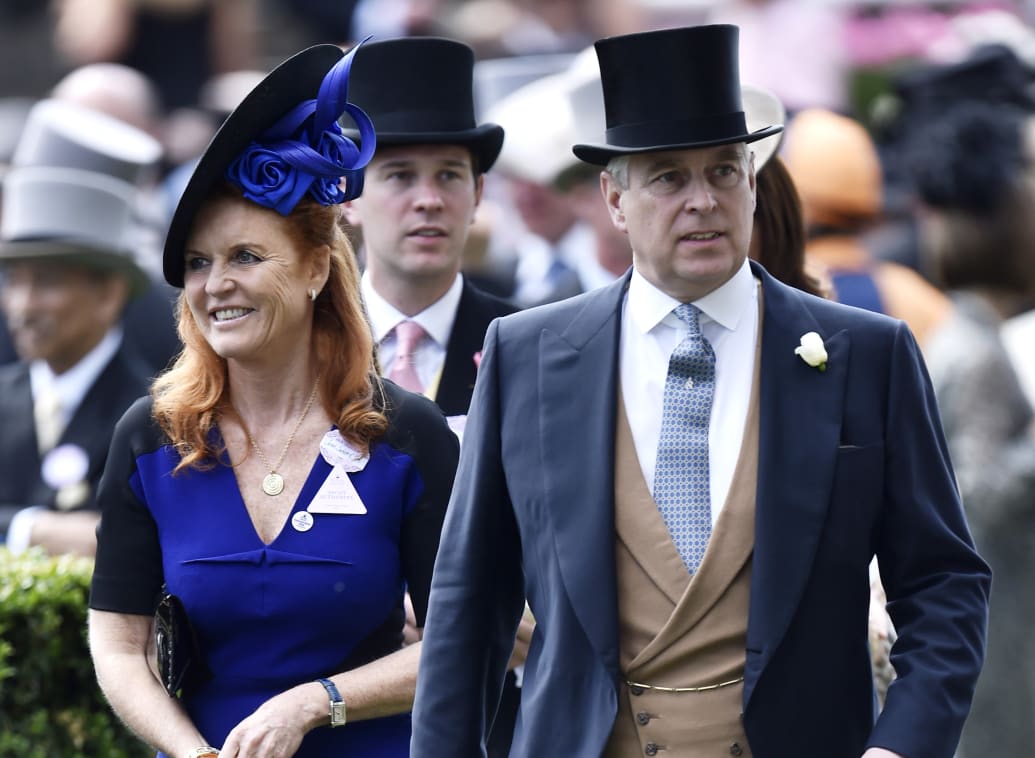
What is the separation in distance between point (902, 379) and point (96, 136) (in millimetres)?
5508

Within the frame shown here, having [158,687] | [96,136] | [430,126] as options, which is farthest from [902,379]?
[96,136]

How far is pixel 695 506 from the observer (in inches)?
163

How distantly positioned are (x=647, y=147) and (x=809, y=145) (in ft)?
13.8

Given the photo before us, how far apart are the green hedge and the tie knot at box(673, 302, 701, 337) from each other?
8.43ft

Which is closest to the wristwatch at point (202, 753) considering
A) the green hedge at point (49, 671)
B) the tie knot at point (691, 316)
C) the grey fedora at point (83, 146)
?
the tie knot at point (691, 316)

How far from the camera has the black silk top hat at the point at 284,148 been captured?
458 cm

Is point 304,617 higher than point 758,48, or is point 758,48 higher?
point 758,48

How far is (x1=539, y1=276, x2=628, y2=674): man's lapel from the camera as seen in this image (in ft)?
13.4

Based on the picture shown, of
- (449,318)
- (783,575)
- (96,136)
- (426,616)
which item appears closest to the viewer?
(783,575)

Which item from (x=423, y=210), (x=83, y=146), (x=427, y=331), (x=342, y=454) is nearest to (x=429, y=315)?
(x=427, y=331)

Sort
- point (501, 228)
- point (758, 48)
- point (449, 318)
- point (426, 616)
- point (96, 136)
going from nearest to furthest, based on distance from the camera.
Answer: point (426, 616) → point (449, 318) → point (96, 136) → point (758, 48) → point (501, 228)

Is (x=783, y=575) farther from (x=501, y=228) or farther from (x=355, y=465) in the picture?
(x=501, y=228)

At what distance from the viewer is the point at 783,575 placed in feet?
13.2

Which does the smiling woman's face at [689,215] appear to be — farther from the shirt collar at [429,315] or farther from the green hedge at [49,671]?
the green hedge at [49,671]
